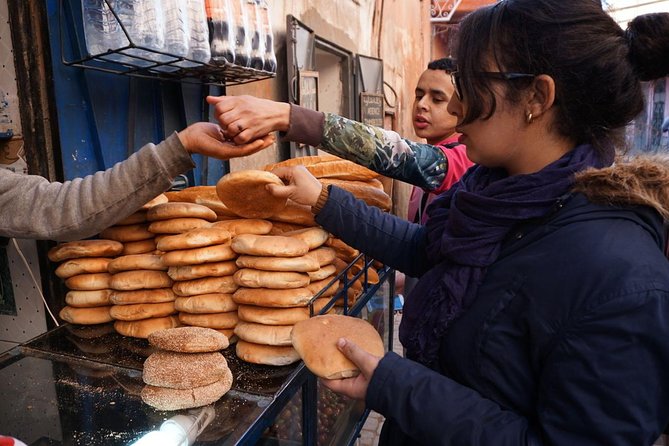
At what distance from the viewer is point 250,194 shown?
168 cm

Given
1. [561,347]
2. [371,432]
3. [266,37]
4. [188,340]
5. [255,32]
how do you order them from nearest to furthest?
[561,347]
[188,340]
[255,32]
[266,37]
[371,432]

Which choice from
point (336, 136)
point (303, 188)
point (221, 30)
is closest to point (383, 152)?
point (336, 136)

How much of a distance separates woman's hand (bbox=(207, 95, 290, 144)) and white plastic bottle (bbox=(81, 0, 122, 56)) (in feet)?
1.73

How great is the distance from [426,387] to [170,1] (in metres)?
1.69

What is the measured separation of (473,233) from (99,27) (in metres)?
1.61

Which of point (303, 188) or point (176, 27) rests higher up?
point (176, 27)

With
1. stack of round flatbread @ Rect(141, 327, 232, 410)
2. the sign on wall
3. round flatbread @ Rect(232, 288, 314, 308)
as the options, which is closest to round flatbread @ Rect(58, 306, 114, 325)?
stack of round flatbread @ Rect(141, 327, 232, 410)

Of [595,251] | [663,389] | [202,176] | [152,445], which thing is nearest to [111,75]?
[202,176]

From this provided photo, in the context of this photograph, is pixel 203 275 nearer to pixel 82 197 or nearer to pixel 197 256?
pixel 197 256

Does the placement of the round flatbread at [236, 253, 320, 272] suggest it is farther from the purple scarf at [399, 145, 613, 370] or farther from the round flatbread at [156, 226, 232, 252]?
the purple scarf at [399, 145, 613, 370]

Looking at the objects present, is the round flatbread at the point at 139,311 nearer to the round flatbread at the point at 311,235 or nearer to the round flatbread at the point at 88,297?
the round flatbread at the point at 88,297

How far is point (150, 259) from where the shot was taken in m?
1.63

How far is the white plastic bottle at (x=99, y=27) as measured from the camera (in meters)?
1.76

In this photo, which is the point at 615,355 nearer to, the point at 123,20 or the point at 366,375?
the point at 366,375
